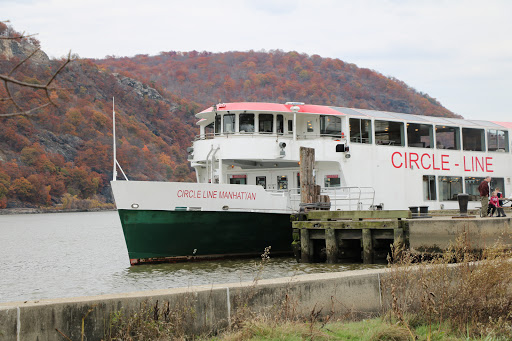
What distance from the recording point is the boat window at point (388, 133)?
79.6ft

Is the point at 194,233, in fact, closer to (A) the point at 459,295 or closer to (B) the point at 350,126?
(B) the point at 350,126

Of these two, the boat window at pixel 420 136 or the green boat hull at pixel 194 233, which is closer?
the green boat hull at pixel 194 233

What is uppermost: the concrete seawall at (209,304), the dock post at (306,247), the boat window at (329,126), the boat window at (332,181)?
the boat window at (329,126)

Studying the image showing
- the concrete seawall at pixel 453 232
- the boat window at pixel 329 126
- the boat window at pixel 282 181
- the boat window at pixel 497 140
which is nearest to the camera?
the concrete seawall at pixel 453 232

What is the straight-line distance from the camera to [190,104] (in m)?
126

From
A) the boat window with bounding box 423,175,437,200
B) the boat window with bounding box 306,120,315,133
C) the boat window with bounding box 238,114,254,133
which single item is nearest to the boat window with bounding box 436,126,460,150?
the boat window with bounding box 423,175,437,200

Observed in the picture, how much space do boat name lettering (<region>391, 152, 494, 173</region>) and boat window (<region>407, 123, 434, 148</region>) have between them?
2.59 ft

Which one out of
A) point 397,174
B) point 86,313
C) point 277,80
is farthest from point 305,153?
point 277,80

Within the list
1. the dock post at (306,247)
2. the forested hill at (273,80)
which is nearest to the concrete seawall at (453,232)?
the dock post at (306,247)

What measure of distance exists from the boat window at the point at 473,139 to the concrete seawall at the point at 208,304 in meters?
20.9

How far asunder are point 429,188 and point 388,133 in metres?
3.00

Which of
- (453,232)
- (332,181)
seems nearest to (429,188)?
(332,181)

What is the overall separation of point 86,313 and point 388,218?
41.4ft

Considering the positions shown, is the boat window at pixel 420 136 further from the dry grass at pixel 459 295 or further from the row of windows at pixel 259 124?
the dry grass at pixel 459 295
